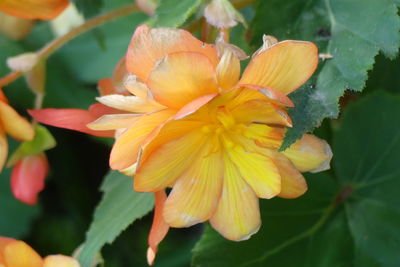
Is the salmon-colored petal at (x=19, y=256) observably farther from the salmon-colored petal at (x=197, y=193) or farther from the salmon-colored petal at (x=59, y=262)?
the salmon-colored petal at (x=197, y=193)

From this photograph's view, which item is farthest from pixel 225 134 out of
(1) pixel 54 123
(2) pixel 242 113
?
(1) pixel 54 123

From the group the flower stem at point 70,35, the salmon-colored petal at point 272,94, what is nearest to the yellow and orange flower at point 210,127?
the salmon-colored petal at point 272,94

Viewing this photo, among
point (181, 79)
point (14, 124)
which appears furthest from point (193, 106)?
point (14, 124)

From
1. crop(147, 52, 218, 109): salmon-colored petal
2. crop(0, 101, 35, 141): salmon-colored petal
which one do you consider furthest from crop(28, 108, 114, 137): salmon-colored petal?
crop(147, 52, 218, 109): salmon-colored petal

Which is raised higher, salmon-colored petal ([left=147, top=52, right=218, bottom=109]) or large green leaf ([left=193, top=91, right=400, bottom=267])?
salmon-colored petal ([left=147, top=52, right=218, bottom=109])

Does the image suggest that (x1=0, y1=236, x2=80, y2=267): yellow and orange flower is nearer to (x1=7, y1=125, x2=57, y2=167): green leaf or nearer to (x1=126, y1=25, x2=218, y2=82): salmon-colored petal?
(x1=7, y1=125, x2=57, y2=167): green leaf
